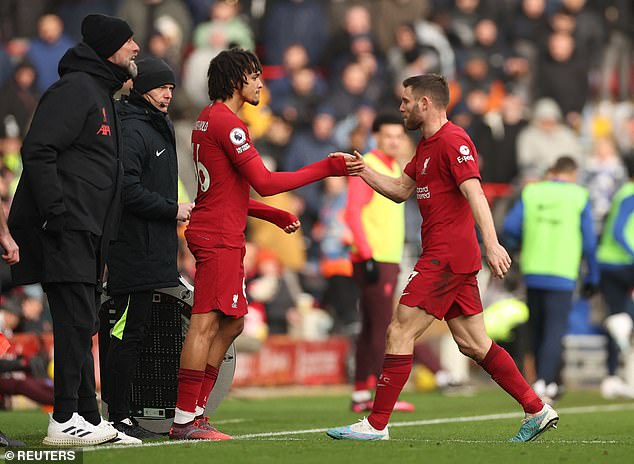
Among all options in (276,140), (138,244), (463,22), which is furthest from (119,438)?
(463,22)

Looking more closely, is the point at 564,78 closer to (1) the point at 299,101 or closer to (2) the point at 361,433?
(1) the point at 299,101

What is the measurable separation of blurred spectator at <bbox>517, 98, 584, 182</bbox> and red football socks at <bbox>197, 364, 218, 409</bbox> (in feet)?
40.1

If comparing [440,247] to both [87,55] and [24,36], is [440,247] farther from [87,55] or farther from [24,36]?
[24,36]

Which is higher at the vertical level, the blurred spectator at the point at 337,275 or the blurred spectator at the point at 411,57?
the blurred spectator at the point at 411,57

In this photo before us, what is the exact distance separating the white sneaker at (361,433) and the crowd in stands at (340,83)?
7080mm

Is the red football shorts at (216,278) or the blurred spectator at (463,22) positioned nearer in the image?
the red football shorts at (216,278)

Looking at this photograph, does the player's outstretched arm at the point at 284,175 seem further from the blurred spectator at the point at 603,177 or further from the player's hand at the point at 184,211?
the blurred spectator at the point at 603,177

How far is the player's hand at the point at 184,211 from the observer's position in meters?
9.28

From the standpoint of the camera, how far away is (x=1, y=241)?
27.2 ft

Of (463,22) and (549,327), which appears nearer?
(549,327)

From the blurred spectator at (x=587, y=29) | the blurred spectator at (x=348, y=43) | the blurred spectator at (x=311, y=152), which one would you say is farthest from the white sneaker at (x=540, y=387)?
the blurred spectator at (x=587, y=29)

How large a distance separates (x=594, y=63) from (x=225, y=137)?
17310 millimetres

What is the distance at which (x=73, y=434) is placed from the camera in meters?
8.47

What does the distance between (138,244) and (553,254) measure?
6.07m
